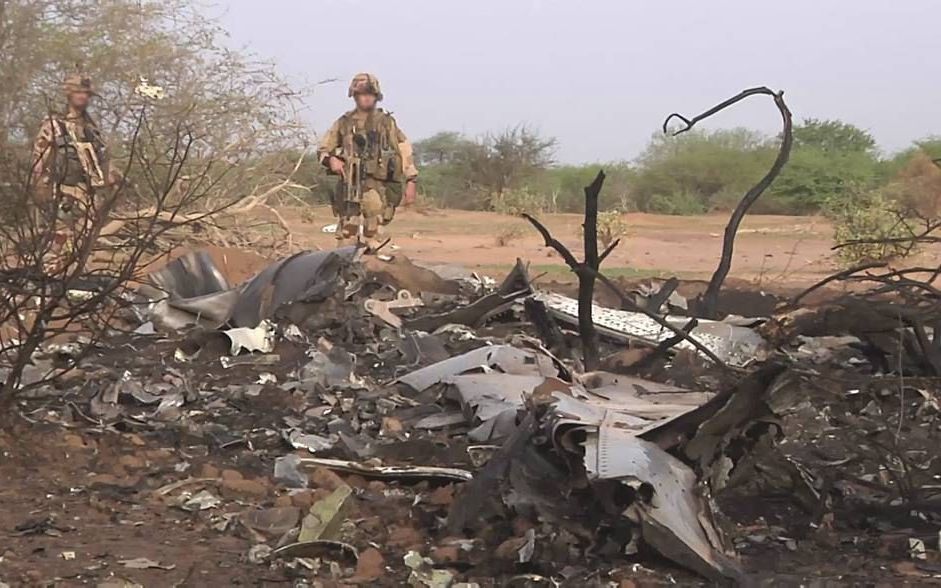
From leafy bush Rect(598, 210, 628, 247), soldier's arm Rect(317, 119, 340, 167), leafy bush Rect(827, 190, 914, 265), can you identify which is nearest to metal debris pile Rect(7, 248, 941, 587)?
soldier's arm Rect(317, 119, 340, 167)

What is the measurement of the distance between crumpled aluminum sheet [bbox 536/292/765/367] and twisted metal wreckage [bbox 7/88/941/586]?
19mm

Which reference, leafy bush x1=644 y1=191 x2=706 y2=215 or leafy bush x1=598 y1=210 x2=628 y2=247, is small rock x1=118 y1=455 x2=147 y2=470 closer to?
leafy bush x1=598 y1=210 x2=628 y2=247

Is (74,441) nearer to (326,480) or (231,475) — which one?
(231,475)

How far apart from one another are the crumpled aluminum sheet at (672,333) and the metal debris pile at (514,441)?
18 mm

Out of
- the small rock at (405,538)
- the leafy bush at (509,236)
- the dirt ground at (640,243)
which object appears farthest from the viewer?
the leafy bush at (509,236)

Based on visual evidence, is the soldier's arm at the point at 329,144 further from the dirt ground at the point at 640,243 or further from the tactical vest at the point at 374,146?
the dirt ground at the point at 640,243

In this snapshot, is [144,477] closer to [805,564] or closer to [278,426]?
[278,426]

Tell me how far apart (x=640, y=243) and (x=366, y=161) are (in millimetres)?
10132

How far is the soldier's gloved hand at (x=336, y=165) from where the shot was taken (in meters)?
10.9

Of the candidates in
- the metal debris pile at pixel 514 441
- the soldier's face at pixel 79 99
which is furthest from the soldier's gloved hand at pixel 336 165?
the metal debris pile at pixel 514 441

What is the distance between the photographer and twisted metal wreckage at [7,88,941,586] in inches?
134

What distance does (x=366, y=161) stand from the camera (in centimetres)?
1099

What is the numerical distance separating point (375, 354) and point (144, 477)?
2.91m

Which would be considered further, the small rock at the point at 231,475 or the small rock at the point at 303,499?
the small rock at the point at 231,475
